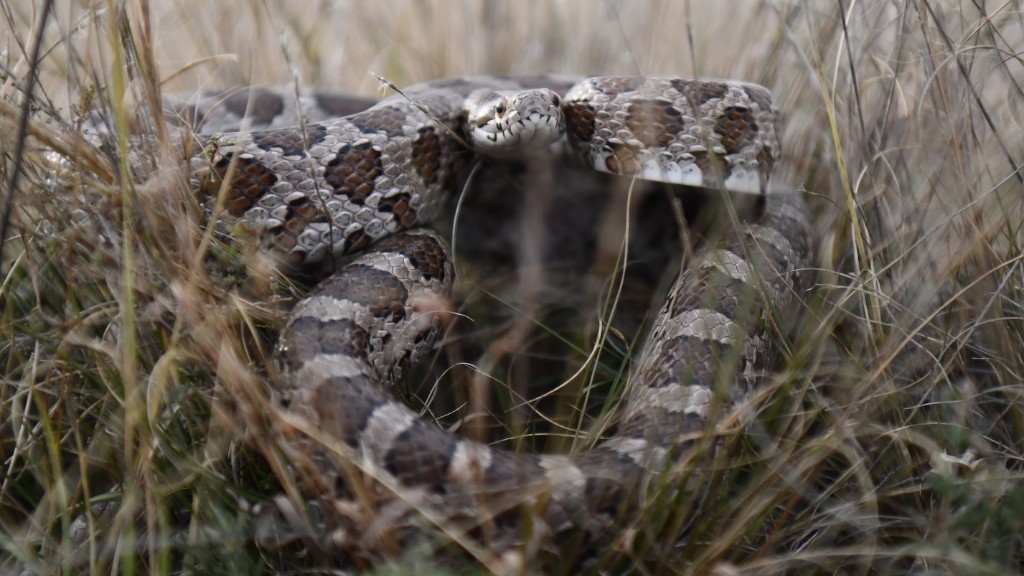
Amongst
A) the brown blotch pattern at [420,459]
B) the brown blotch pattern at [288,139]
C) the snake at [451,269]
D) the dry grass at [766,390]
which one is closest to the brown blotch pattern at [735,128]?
the snake at [451,269]

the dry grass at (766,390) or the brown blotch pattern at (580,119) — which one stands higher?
the brown blotch pattern at (580,119)

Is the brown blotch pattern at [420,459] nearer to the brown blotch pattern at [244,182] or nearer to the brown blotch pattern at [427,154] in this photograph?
A: the brown blotch pattern at [244,182]

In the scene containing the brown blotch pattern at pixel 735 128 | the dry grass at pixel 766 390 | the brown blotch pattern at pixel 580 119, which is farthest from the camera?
the brown blotch pattern at pixel 580 119

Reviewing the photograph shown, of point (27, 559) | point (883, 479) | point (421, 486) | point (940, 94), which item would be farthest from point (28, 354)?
point (940, 94)

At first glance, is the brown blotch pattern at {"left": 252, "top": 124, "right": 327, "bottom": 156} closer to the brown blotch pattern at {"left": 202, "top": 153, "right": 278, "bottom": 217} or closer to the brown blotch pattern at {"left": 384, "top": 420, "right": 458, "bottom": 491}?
the brown blotch pattern at {"left": 202, "top": 153, "right": 278, "bottom": 217}

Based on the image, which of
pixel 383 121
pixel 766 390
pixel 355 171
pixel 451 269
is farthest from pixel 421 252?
pixel 766 390

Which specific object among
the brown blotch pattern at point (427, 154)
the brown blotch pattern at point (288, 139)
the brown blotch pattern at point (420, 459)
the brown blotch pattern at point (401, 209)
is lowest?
the brown blotch pattern at point (420, 459)

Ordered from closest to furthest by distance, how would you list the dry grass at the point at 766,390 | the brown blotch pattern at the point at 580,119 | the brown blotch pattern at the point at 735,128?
1. the dry grass at the point at 766,390
2. the brown blotch pattern at the point at 735,128
3. the brown blotch pattern at the point at 580,119
